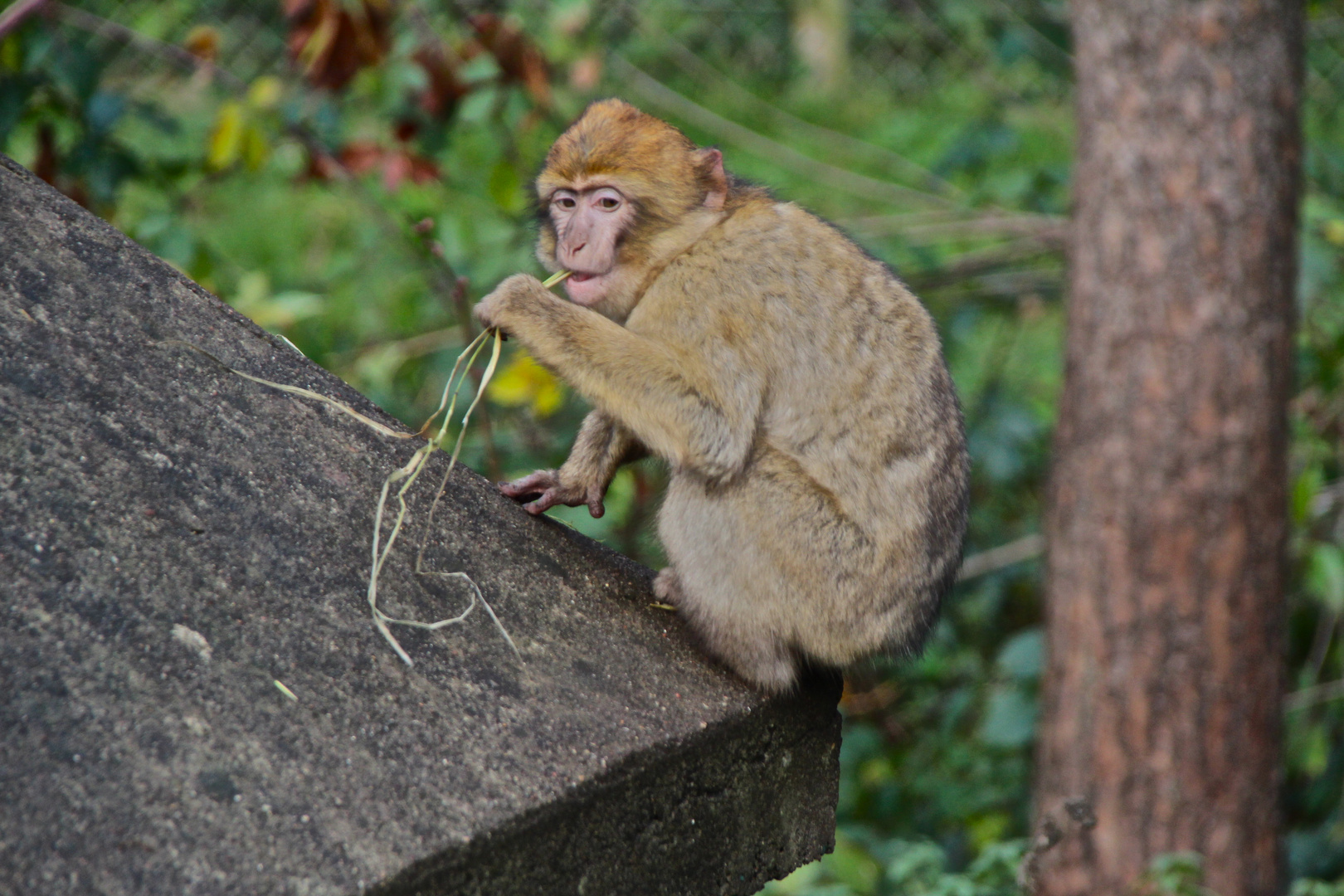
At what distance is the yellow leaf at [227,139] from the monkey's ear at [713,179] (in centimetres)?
226

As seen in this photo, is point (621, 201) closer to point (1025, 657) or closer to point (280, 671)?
point (280, 671)

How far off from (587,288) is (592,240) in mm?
117

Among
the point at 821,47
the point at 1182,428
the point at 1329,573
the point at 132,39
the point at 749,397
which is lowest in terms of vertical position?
the point at 1329,573

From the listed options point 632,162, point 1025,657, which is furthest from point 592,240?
point 1025,657

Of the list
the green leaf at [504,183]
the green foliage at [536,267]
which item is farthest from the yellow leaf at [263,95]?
the green leaf at [504,183]

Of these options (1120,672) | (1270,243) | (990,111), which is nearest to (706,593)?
(1120,672)

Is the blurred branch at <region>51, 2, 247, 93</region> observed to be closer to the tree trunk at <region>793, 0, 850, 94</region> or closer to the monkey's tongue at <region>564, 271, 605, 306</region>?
the monkey's tongue at <region>564, 271, 605, 306</region>

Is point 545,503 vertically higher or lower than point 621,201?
lower

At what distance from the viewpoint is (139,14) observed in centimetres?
730

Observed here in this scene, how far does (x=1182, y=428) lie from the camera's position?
183 inches

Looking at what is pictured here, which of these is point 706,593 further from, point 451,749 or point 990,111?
point 990,111

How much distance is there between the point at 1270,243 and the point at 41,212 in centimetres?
407

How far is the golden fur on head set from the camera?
3.11 meters

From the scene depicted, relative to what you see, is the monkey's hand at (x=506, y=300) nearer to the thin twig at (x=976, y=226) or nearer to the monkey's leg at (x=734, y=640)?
the monkey's leg at (x=734, y=640)
